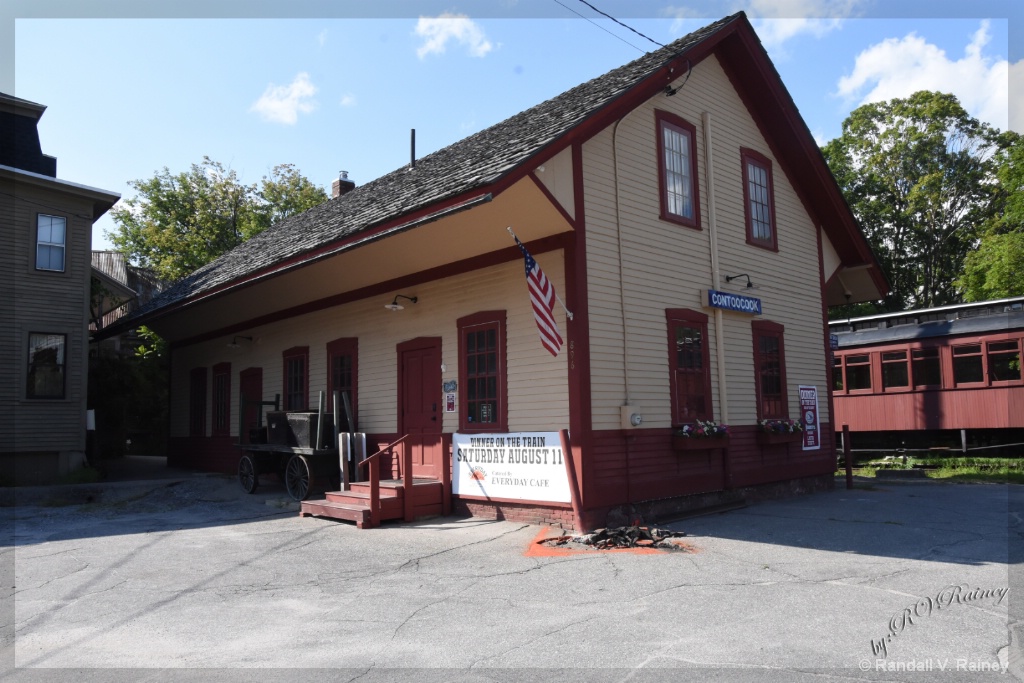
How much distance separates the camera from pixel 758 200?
14297mm

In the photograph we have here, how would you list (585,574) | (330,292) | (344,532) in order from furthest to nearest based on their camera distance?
(330,292)
(344,532)
(585,574)

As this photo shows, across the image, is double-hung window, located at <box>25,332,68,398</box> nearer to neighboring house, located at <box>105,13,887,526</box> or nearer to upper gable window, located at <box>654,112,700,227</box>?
neighboring house, located at <box>105,13,887,526</box>

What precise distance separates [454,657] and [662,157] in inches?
350

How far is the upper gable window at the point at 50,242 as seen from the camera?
707 inches

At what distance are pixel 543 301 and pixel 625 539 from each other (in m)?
2.93

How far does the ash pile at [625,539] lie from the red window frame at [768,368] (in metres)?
4.78

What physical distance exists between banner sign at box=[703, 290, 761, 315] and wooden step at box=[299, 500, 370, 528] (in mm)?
6035

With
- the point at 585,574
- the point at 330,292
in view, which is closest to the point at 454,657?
the point at 585,574

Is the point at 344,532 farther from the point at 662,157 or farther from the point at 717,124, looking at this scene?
the point at 717,124

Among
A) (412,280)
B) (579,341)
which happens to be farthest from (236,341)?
(579,341)

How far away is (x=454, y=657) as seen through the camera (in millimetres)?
5246

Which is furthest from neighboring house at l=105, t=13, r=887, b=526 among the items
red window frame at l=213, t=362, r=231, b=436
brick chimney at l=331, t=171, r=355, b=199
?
brick chimney at l=331, t=171, r=355, b=199

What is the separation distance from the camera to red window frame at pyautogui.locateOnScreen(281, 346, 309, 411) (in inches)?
620

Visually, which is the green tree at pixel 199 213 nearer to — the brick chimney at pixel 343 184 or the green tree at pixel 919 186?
the brick chimney at pixel 343 184
